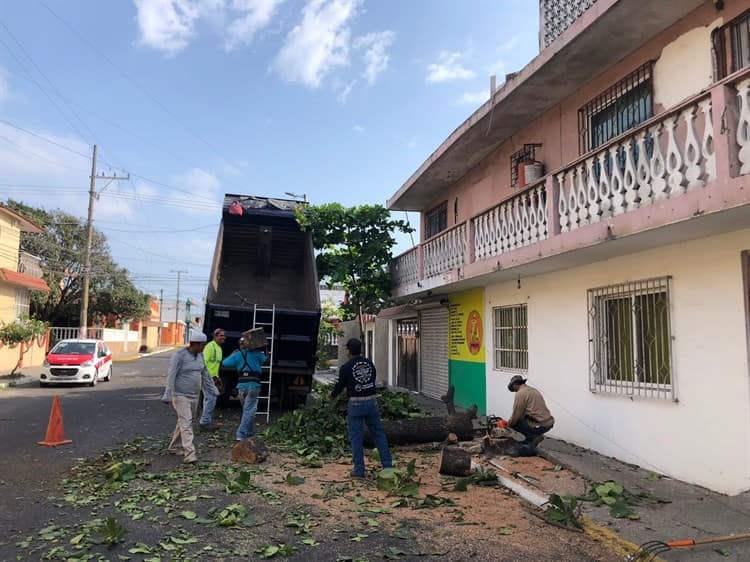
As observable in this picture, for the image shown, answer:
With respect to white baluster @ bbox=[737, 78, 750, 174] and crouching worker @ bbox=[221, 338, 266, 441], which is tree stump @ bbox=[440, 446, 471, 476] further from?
white baluster @ bbox=[737, 78, 750, 174]

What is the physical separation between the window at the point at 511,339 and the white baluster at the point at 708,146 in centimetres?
530

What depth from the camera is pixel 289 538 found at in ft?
14.8

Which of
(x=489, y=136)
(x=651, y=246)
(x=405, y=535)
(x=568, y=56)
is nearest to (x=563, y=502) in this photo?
(x=405, y=535)

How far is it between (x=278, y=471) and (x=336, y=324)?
39.4 ft

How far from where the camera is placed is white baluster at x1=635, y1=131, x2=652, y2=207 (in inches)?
224

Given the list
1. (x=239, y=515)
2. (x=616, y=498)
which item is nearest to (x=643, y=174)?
(x=616, y=498)

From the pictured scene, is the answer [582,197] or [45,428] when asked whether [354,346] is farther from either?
[45,428]

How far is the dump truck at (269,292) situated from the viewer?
10.6m

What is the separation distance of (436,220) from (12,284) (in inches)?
705

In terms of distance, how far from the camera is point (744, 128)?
465 centimetres

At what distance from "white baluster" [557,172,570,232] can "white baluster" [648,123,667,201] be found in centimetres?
160

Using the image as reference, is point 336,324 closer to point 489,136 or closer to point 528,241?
point 489,136

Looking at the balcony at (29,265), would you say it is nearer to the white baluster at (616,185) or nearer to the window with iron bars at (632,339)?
the window with iron bars at (632,339)

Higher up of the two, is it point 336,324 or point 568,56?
point 568,56
